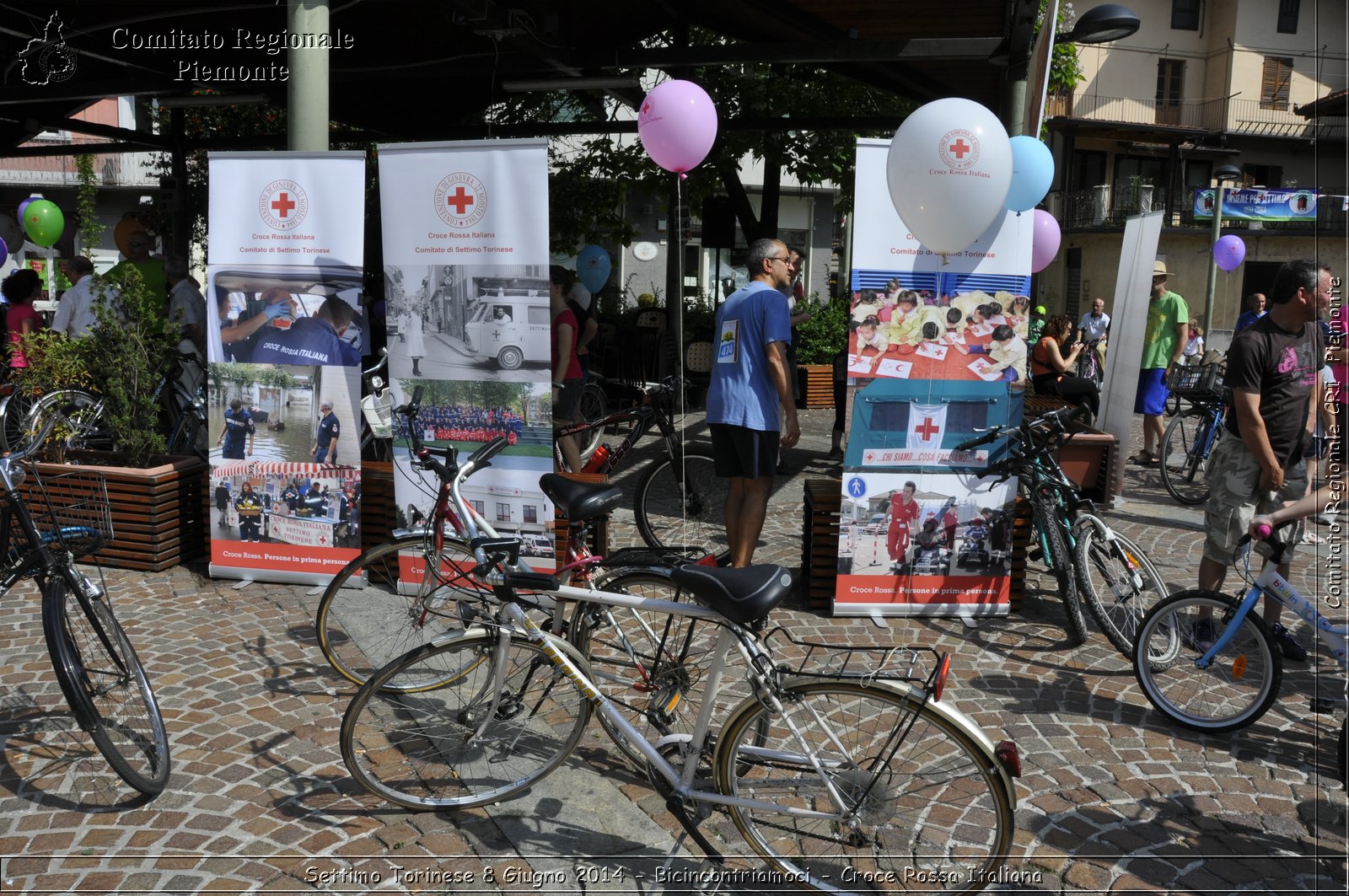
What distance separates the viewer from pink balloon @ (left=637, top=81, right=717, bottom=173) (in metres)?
5.81

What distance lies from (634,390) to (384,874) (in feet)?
30.3

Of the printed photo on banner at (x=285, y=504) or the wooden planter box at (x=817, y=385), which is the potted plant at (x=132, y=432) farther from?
the wooden planter box at (x=817, y=385)

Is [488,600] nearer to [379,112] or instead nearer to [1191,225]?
[379,112]

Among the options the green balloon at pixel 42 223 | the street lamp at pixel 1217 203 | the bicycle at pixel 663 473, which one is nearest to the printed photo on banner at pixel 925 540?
the bicycle at pixel 663 473

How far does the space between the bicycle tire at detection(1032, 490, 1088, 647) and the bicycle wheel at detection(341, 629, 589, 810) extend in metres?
2.77

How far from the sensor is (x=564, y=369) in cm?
710

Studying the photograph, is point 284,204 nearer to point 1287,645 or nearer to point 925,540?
point 925,540

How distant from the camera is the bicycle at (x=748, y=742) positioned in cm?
283

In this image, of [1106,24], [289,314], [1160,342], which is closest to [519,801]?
[289,314]

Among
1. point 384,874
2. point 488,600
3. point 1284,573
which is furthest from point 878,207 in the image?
point 384,874

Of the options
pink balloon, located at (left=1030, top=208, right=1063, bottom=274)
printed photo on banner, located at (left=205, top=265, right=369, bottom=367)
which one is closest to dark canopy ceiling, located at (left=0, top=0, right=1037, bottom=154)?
pink balloon, located at (left=1030, top=208, right=1063, bottom=274)

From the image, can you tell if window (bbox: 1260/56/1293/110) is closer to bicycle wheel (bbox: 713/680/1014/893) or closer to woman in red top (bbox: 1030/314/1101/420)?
woman in red top (bbox: 1030/314/1101/420)

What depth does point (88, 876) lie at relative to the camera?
3.02 m

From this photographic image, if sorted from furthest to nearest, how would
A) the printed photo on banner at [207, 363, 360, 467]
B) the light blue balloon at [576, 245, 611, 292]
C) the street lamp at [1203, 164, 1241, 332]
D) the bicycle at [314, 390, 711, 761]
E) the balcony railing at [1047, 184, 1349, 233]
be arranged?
the balcony railing at [1047, 184, 1349, 233] → the street lamp at [1203, 164, 1241, 332] → the light blue balloon at [576, 245, 611, 292] → the printed photo on banner at [207, 363, 360, 467] → the bicycle at [314, 390, 711, 761]
